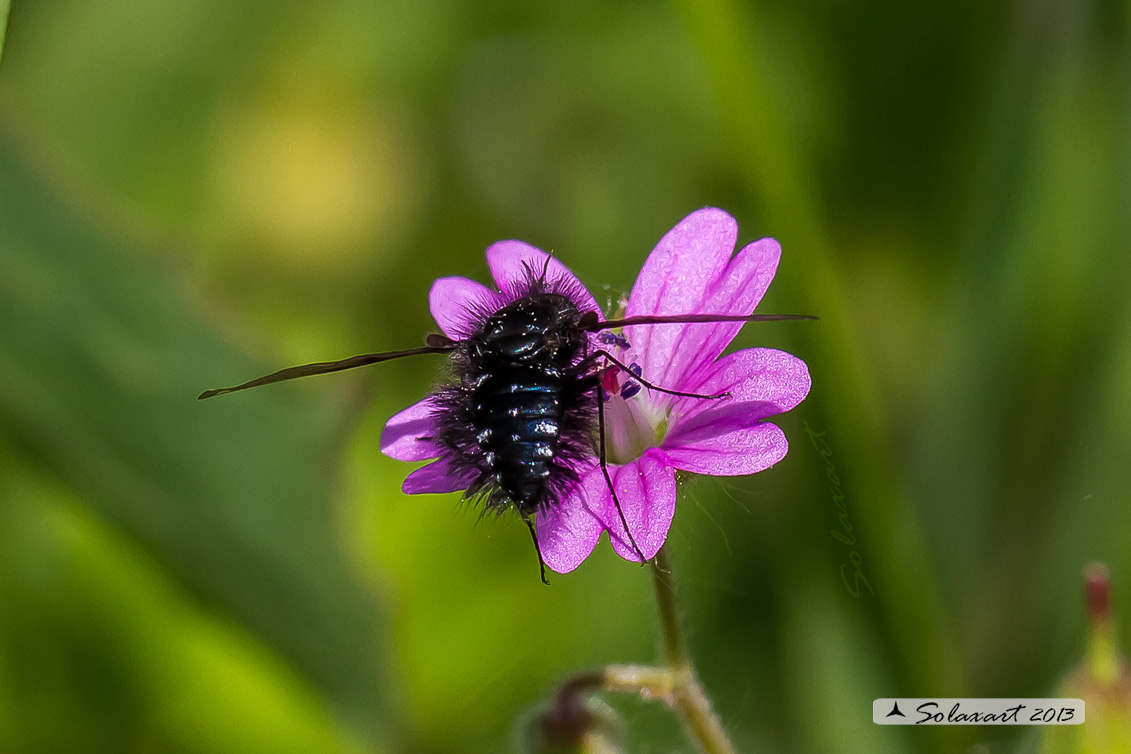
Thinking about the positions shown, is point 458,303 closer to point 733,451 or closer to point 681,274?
point 681,274

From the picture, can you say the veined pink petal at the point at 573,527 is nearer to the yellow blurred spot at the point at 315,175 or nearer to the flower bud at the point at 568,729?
the flower bud at the point at 568,729

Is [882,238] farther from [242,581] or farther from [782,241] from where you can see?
[242,581]

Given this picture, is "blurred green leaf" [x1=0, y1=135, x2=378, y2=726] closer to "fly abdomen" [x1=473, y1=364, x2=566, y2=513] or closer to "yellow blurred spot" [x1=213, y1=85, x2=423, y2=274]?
"fly abdomen" [x1=473, y1=364, x2=566, y2=513]

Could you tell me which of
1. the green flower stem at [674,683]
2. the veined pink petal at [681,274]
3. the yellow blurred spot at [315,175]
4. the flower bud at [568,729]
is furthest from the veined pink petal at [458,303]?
the yellow blurred spot at [315,175]

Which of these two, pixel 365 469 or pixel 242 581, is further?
pixel 365 469

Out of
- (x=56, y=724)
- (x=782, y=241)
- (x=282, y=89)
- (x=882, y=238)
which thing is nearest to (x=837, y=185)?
(x=882, y=238)

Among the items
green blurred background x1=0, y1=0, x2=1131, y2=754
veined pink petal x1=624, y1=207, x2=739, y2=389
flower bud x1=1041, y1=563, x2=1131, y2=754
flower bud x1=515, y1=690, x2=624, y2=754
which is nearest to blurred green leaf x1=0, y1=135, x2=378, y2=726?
green blurred background x1=0, y1=0, x2=1131, y2=754
